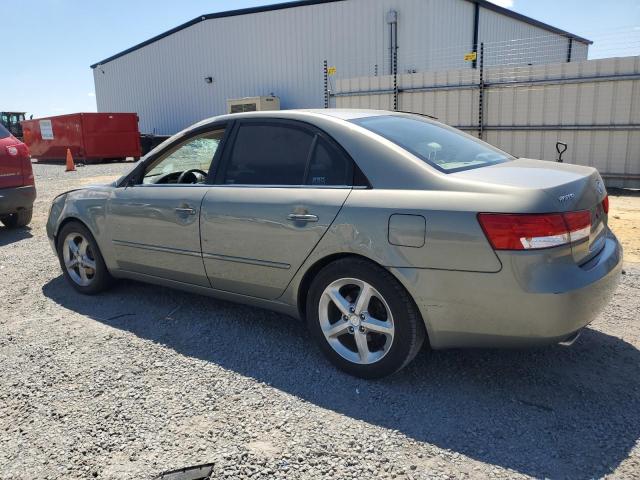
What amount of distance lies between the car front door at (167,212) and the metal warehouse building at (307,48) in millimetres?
13498

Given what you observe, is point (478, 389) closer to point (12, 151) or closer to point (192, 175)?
point (192, 175)

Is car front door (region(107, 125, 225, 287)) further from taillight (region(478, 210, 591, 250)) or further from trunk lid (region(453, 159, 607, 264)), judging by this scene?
taillight (region(478, 210, 591, 250))

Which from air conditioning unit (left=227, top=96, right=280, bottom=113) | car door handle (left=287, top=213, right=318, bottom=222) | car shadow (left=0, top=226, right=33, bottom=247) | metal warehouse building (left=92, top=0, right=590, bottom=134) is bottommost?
car shadow (left=0, top=226, right=33, bottom=247)

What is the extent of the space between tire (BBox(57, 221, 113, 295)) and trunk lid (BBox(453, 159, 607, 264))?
3.19 m

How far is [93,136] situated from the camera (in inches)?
835

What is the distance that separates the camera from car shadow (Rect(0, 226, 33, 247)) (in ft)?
23.6

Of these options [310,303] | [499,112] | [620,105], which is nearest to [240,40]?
[499,112]

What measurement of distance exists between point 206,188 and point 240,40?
2216cm

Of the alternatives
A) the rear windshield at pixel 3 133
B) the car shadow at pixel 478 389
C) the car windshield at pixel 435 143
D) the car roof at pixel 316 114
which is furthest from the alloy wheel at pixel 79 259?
the rear windshield at pixel 3 133

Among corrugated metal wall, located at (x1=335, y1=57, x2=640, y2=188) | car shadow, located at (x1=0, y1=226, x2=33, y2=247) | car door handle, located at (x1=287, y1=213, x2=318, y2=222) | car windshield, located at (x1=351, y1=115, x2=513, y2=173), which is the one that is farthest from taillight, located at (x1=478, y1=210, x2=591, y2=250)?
corrugated metal wall, located at (x1=335, y1=57, x2=640, y2=188)

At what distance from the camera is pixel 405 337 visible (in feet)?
9.23

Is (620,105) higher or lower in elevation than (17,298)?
higher

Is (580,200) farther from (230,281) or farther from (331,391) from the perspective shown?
(230,281)

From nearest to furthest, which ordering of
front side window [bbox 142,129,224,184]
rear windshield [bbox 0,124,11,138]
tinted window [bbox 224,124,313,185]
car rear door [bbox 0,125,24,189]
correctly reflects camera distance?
1. tinted window [bbox 224,124,313,185]
2. front side window [bbox 142,129,224,184]
3. car rear door [bbox 0,125,24,189]
4. rear windshield [bbox 0,124,11,138]
